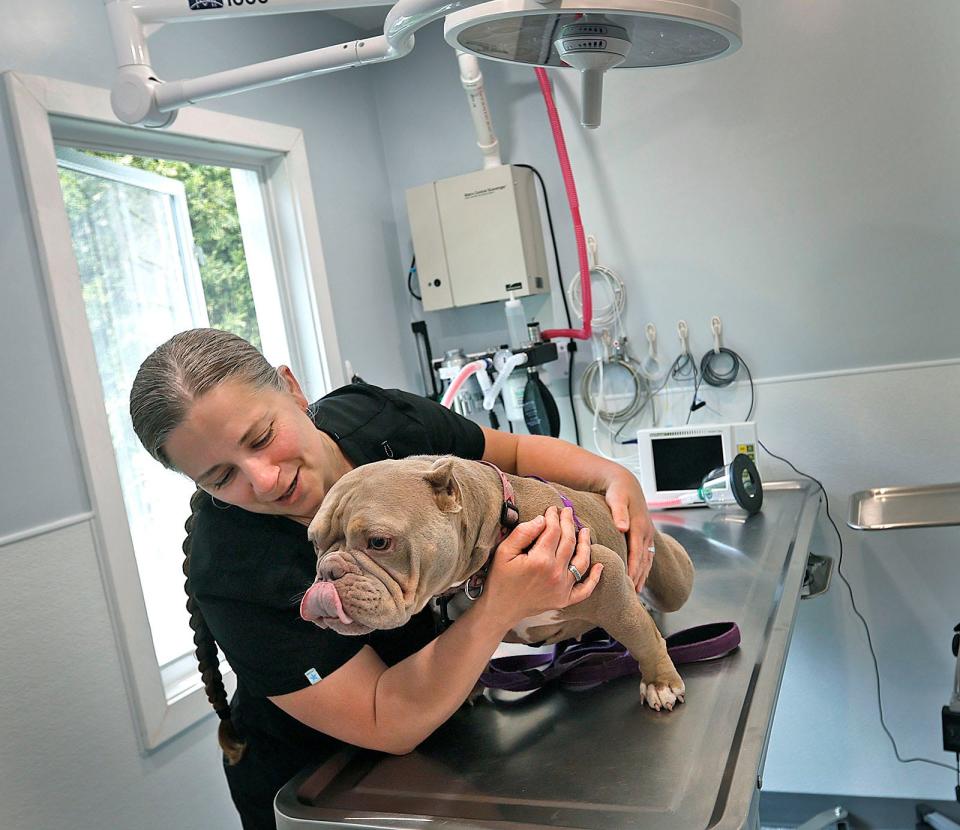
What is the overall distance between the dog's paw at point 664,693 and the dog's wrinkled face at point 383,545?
0.41 metres

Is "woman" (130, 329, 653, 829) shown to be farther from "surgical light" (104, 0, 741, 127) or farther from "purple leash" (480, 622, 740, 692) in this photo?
"surgical light" (104, 0, 741, 127)

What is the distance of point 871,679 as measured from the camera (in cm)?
265

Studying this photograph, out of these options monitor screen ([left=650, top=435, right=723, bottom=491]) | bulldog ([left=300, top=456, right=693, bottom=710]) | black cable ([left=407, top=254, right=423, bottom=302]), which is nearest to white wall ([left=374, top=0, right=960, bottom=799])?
monitor screen ([left=650, top=435, right=723, bottom=491])

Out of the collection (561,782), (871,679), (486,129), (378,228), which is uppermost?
(486,129)

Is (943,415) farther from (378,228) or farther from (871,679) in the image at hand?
(378,228)

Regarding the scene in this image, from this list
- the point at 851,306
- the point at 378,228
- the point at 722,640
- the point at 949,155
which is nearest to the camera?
the point at 722,640

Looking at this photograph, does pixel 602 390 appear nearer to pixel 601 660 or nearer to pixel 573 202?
pixel 573 202

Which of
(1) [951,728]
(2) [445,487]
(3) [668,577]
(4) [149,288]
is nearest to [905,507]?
(1) [951,728]

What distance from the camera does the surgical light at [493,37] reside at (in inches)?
39.4

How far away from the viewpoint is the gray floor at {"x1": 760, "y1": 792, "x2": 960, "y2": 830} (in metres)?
2.62

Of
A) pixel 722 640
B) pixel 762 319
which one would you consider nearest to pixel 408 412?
pixel 722 640

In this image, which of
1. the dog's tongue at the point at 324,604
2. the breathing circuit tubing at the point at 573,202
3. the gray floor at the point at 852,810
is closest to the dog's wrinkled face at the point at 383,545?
the dog's tongue at the point at 324,604

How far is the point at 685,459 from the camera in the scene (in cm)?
256

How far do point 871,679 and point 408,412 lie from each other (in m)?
1.88
